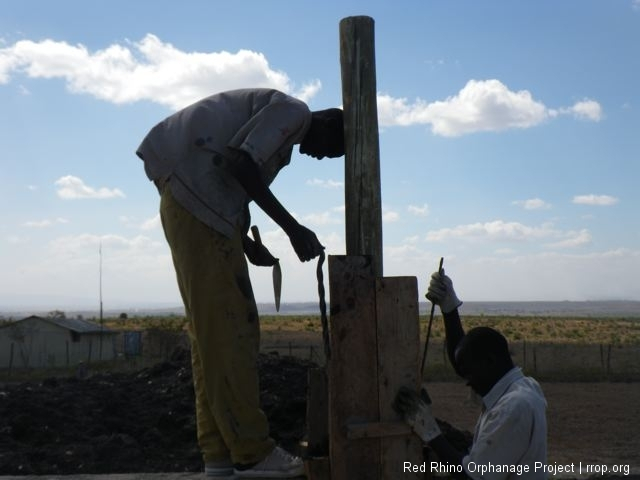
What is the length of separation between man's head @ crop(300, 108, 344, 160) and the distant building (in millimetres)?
28216

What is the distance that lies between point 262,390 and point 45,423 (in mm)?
2383

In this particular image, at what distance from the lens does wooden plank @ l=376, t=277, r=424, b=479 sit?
9.86ft

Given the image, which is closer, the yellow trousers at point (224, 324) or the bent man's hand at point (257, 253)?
the yellow trousers at point (224, 324)

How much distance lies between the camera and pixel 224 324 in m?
2.98

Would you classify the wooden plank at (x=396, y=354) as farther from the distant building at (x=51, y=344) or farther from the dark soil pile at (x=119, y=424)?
the distant building at (x=51, y=344)

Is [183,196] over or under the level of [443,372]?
over

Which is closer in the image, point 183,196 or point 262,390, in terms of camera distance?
point 183,196

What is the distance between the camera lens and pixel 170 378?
32.7 ft

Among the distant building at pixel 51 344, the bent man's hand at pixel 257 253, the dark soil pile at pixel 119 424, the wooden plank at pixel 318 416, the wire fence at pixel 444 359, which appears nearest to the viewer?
the wooden plank at pixel 318 416

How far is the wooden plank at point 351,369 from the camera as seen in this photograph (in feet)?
9.73

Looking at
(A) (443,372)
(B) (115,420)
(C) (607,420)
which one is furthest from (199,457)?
(A) (443,372)

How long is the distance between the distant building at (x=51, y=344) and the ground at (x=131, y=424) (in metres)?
19.1

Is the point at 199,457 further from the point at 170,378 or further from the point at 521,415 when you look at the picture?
the point at 521,415

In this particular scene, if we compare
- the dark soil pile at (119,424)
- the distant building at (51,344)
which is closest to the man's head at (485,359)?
the dark soil pile at (119,424)
